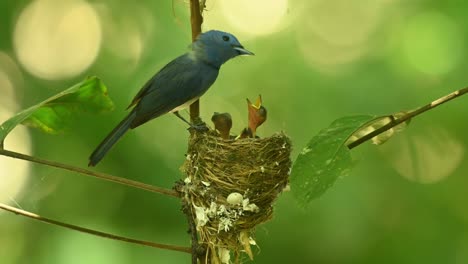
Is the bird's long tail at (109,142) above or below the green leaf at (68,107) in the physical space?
above

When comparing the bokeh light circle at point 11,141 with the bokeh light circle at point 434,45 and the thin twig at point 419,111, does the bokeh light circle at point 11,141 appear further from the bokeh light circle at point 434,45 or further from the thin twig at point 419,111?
the thin twig at point 419,111

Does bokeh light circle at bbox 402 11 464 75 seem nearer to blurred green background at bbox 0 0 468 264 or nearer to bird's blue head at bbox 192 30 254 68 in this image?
blurred green background at bbox 0 0 468 264

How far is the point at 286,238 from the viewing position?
149 inches

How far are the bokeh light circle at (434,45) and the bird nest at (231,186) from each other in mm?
1432

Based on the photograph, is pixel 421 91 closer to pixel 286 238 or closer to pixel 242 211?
pixel 286 238

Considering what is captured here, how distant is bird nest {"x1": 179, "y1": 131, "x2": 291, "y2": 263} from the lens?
2.10m

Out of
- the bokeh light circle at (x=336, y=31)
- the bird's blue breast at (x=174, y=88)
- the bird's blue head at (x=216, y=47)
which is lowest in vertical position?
the bird's blue breast at (x=174, y=88)

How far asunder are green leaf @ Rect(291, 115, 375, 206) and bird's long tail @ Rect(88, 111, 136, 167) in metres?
0.91

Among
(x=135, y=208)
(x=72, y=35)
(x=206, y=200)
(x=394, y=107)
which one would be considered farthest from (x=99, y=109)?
(x=72, y=35)

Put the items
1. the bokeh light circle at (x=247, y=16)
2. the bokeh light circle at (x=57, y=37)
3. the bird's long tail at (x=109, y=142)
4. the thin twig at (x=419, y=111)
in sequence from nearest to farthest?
the thin twig at (x=419, y=111), the bird's long tail at (x=109, y=142), the bokeh light circle at (x=247, y=16), the bokeh light circle at (x=57, y=37)

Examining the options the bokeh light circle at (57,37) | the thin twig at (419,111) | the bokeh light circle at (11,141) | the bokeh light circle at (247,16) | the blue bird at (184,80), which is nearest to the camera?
the thin twig at (419,111)

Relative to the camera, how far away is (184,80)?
2.59m

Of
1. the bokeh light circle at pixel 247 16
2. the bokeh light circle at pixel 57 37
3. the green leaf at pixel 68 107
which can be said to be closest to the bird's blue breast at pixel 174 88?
the green leaf at pixel 68 107

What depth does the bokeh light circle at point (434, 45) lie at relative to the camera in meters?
3.60
